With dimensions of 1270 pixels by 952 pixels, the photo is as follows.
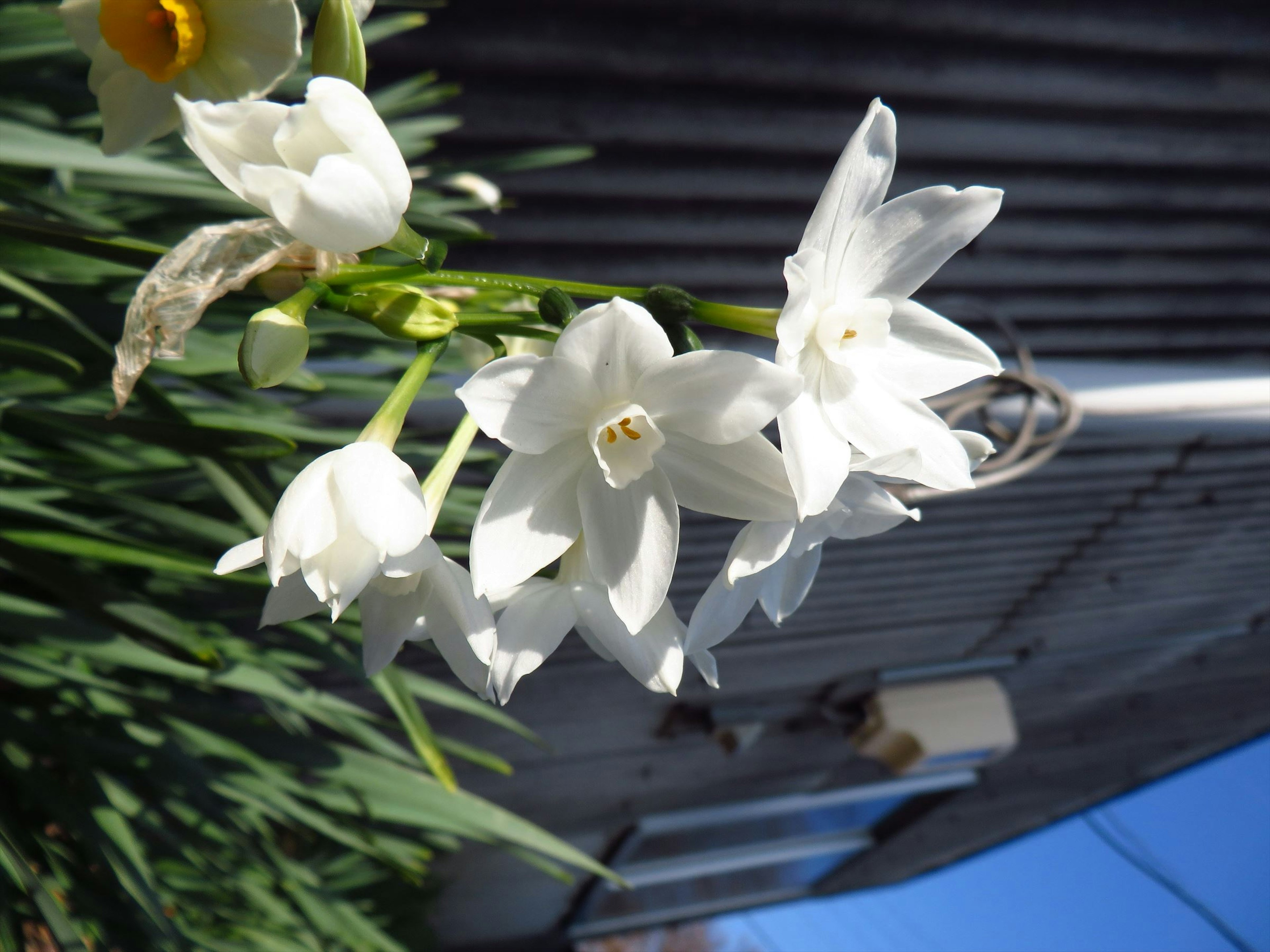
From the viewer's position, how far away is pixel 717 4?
104 cm

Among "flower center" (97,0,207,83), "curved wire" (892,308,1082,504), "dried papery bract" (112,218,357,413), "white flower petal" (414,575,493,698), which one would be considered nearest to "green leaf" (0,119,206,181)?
"flower center" (97,0,207,83)

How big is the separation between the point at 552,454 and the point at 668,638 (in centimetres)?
8

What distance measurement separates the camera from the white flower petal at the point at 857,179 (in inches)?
11.5

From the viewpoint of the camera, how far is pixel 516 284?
11.7 inches

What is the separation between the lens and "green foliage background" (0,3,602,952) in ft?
1.67

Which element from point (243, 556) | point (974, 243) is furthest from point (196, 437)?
point (974, 243)

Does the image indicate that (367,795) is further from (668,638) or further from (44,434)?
(668,638)

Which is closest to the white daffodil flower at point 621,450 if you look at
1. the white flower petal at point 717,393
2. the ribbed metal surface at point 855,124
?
the white flower petal at point 717,393

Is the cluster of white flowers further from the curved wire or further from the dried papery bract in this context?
the curved wire

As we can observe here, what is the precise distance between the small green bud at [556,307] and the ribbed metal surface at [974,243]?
2.88 feet

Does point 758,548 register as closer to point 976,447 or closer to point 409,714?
point 976,447

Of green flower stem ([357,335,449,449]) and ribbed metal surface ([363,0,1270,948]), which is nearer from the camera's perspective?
green flower stem ([357,335,449,449])

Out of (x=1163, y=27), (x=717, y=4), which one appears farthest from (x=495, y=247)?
(x=1163, y=27)

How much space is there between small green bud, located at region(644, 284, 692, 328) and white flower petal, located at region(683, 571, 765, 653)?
0.10m
